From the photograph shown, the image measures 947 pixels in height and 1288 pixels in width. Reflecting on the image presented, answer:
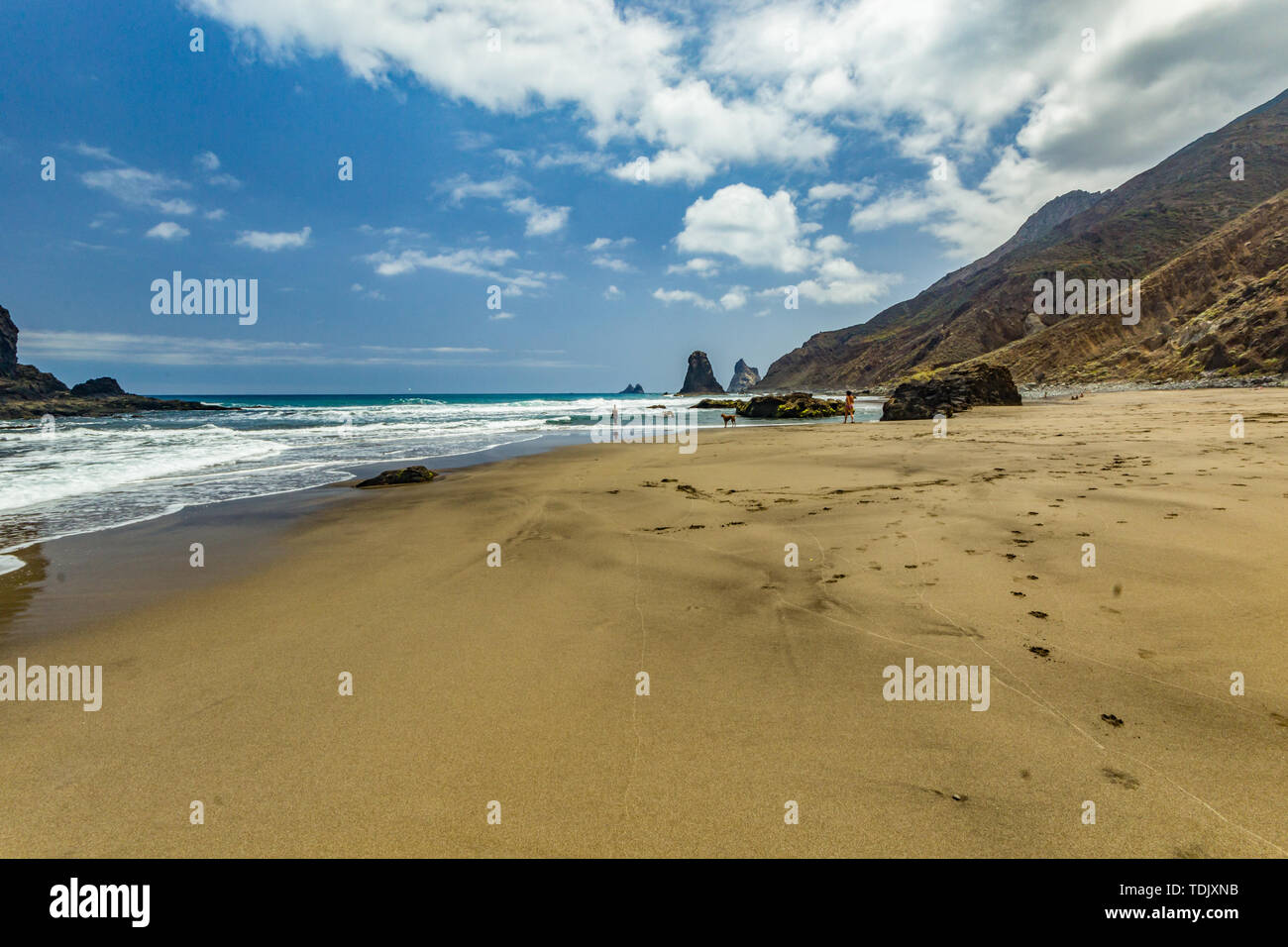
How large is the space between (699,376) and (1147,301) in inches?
4691

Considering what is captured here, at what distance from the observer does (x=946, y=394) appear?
101 feet

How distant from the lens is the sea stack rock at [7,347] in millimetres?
59969

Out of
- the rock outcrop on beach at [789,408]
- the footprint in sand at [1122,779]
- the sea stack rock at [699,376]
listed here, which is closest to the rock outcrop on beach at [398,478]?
the footprint in sand at [1122,779]

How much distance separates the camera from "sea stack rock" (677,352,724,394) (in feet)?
563

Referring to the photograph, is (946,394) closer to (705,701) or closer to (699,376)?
(705,701)

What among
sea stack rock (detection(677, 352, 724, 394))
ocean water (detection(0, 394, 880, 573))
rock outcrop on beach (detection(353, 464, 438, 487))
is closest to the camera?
ocean water (detection(0, 394, 880, 573))

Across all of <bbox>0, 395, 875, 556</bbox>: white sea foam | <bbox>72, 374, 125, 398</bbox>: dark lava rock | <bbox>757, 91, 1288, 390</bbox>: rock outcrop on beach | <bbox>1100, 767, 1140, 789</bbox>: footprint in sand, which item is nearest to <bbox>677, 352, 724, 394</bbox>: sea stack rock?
<bbox>757, 91, 1288, 390</bbox>: rock outcrop on beach

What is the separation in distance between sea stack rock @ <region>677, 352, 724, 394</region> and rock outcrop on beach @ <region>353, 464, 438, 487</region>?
6321 inches

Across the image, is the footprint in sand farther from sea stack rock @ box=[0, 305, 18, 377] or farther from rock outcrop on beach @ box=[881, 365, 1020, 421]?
sea stack rock @ box=[0, 305, 18, 377]

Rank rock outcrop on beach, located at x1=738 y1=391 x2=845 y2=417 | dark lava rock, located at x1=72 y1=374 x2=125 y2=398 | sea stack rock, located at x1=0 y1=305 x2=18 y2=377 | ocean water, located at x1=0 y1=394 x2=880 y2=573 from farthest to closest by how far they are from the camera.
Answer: dark lava rock, located at x1=72 y1=374 x2=125 y2=398, sea stack rock, located at x1=0 y1=305 x2=18 y2=377, rock outcrop on beach, located at x1=738 y1=391 x2=845 y2=417, ocean water, located at x1=0 y1=394 x2=880 y2=573

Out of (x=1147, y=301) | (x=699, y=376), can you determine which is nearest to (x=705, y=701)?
(x=1147, y=301)
